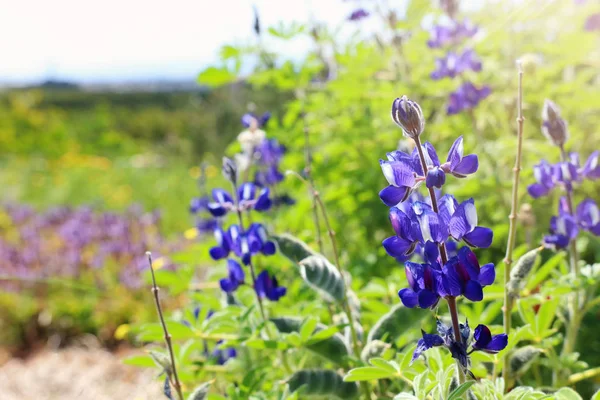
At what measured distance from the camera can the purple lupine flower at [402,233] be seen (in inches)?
37.9

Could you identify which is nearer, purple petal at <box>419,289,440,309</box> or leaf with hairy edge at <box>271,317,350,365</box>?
purple petal at <box>419,289,440,309</box>

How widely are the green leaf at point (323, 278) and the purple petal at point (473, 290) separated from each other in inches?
19.5

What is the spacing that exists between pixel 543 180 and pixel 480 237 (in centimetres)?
62

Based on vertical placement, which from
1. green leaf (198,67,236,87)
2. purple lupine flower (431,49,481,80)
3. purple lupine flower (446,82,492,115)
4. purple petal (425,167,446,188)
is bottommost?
purple petal (425,167,446,188)

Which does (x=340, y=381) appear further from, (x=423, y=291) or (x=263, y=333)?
(x=423, y=291)

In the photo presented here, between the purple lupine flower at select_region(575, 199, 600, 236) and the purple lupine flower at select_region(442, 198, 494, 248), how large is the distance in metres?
0.65

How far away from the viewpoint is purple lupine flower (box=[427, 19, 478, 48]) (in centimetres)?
231

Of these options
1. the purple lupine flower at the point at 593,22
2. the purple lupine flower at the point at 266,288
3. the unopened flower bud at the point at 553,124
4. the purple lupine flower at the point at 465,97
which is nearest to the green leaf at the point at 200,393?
the purple lupine flower at the point at 266,288

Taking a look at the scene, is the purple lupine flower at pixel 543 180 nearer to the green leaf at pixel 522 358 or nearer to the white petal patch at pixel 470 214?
the green leaf at pixel 522 358

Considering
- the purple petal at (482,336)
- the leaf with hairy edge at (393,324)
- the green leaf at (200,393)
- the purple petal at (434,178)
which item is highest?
the purple petal at (434,178)

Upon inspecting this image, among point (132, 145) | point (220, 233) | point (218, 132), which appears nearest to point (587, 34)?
point (220, 233)

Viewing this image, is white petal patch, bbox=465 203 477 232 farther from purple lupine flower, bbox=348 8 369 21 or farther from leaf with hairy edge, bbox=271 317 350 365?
purple lupine flower, bbox=348 8 369 21

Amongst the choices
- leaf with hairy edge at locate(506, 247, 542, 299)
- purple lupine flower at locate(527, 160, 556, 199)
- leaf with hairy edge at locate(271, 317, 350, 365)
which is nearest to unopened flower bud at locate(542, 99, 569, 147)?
purple lupine flower at locate(527, 160, 556, 199)

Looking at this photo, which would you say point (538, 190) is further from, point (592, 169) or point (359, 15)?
point (359, 15)
